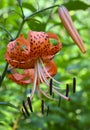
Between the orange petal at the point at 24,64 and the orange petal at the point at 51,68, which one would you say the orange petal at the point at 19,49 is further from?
the orange petal at the point at 51,68

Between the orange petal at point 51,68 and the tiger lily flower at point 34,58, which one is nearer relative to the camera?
the tiger lily flower at point 34,58

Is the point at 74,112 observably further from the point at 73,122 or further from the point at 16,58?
the point at 16,58

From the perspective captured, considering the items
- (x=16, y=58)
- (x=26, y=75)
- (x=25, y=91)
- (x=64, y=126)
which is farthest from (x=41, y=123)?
(x=16, y=58)

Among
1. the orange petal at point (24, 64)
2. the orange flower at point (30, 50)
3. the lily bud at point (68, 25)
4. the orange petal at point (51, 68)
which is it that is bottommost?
the orange petal at point (51, 68)

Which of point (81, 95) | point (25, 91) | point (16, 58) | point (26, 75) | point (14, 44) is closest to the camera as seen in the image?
point (14, 44)

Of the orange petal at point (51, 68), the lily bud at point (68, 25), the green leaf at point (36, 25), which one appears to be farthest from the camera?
the orange petal at point (51, 68)

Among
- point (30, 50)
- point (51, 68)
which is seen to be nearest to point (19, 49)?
point (30, 50)

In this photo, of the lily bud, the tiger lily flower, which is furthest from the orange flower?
the lily bud

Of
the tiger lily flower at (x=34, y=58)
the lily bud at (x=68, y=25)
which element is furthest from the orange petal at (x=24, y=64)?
the lily bud at (x=68, y=25)
